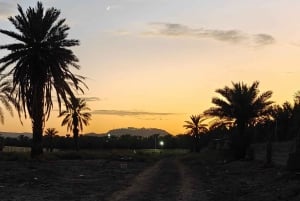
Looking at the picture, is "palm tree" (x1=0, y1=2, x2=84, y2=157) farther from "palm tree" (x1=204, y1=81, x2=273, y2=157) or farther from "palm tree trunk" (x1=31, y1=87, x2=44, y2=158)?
"palm tree" (x1=204, y1=81, x2=273, y2=157)

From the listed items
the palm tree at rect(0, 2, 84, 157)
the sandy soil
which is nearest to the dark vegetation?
the palm tree at rect(0, 2, 84, 157)

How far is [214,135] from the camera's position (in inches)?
3807

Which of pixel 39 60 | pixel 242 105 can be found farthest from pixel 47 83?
pixel 242 105

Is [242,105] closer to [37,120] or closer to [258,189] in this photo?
[37,120]

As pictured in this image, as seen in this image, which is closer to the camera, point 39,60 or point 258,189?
point 258,189

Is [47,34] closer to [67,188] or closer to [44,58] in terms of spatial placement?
[44,58]

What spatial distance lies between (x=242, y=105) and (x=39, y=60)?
1782 cm

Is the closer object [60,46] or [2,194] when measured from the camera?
[2,194]

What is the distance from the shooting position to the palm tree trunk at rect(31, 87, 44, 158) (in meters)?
41.9

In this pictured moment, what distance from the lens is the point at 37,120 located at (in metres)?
43.1

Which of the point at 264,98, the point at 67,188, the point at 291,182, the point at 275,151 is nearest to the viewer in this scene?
the point at 291,182

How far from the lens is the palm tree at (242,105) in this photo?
47844mm

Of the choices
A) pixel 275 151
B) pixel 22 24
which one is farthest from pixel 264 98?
pixel 22 24

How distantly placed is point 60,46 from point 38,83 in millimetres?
3430
